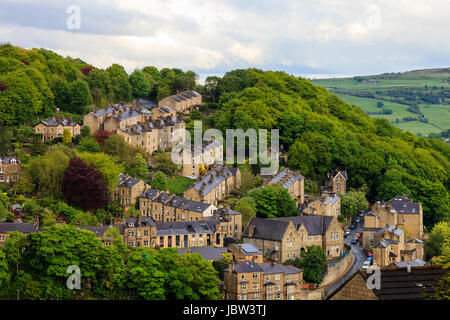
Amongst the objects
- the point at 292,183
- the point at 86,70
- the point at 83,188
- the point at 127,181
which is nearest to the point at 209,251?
the point at 83,188

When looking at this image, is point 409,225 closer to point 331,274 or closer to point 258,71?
point 331,274

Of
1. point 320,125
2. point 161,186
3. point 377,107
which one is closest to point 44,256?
point 161,186

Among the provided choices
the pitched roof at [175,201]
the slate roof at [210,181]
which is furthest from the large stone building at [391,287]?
the slate roof at [210,181]

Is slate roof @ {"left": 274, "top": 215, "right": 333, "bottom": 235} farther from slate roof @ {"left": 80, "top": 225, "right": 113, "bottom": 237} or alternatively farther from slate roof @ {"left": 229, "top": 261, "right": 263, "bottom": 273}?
slate roof @ {"left": 80, "top": 225, "right": 113, "bottom": 237}

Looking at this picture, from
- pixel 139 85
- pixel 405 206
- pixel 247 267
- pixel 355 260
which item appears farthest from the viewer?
pixel 139 85

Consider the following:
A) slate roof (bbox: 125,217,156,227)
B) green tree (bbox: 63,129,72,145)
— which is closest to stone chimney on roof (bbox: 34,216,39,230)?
slate roof (bbox: 125,217,156,227)

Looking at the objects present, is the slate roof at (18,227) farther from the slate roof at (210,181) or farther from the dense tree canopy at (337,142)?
the dense tree canopy at (337,142)

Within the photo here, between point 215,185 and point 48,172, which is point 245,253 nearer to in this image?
point 215,185
